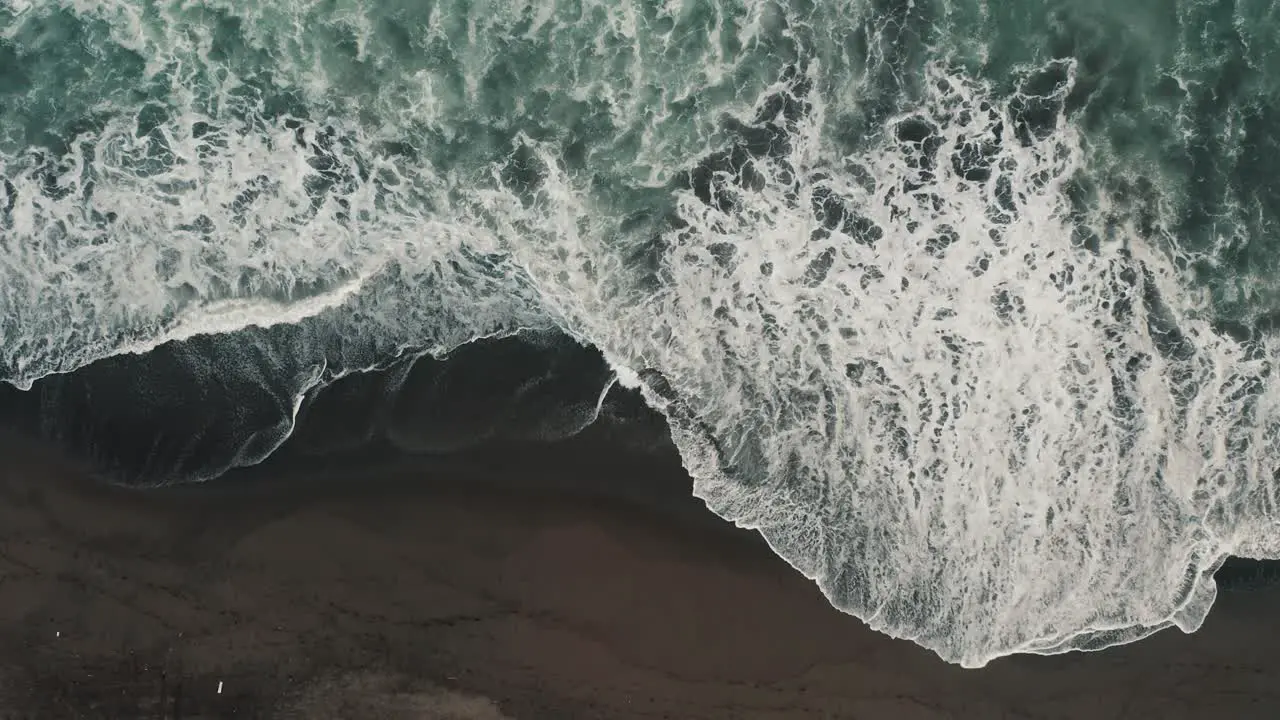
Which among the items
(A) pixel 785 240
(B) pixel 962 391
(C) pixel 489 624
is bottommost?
(B) pixel 962 391

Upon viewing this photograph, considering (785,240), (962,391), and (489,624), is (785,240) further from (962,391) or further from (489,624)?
(489,624)

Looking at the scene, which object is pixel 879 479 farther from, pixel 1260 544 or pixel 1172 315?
pixel 1260 544

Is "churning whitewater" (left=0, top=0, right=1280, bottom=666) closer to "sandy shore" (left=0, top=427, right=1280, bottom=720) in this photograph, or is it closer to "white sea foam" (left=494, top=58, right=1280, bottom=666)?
"white sea foam" (left=494, top=58, right=1280, bottom=666)

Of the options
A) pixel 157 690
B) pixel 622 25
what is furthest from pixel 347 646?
pixel 622 25

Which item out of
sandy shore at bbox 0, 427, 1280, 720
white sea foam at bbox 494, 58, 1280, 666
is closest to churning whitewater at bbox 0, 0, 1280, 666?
white sea foam at bbox 494, 58, 1280, 666

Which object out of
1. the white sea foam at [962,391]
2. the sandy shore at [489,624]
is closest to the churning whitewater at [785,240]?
the white sea foam at [962,391]

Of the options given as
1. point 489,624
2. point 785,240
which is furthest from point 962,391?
point 489,624
